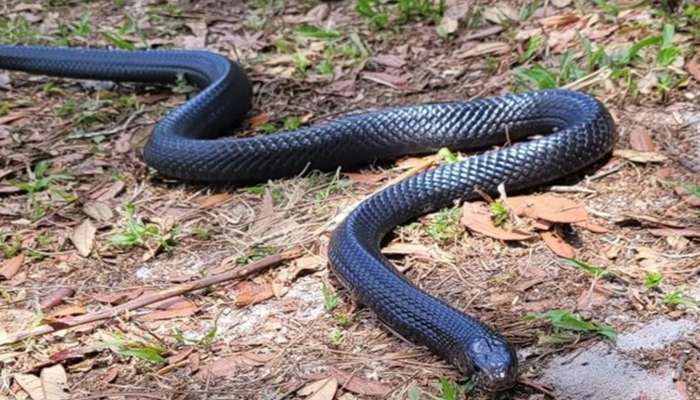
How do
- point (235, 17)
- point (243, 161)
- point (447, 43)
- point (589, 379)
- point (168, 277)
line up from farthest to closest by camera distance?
point (235, 17), point (447, 43), point (243, 161), point (168, 277), point (589, 379)

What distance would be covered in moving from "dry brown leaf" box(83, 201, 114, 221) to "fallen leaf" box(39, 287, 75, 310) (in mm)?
715

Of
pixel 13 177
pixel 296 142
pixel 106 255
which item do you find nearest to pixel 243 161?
pixel 296 142

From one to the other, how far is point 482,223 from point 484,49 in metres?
2.28

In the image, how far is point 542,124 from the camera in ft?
17.1

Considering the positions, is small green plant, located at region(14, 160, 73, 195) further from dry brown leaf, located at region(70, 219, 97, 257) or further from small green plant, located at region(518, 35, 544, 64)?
small green plant, located at region(518, 35, 544, 64)

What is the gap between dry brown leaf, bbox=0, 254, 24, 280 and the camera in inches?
177

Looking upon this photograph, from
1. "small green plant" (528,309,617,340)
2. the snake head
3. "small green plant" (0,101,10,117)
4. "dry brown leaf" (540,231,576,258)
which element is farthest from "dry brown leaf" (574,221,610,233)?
"small green plant" (0,101,10,117)

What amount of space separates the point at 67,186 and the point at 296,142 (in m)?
1.35

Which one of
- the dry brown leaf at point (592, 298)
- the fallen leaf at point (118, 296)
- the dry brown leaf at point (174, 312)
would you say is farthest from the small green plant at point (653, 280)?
the fallen leaf at point (118, 296)

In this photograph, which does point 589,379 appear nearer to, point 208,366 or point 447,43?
point 208,366

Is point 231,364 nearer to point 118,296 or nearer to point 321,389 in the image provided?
point 321,389

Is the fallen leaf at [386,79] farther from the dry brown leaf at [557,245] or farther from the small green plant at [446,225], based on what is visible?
the dry brown leaf at [557,245]

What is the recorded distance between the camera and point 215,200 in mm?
5121

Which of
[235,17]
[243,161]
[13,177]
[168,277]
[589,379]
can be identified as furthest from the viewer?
[235,17]
